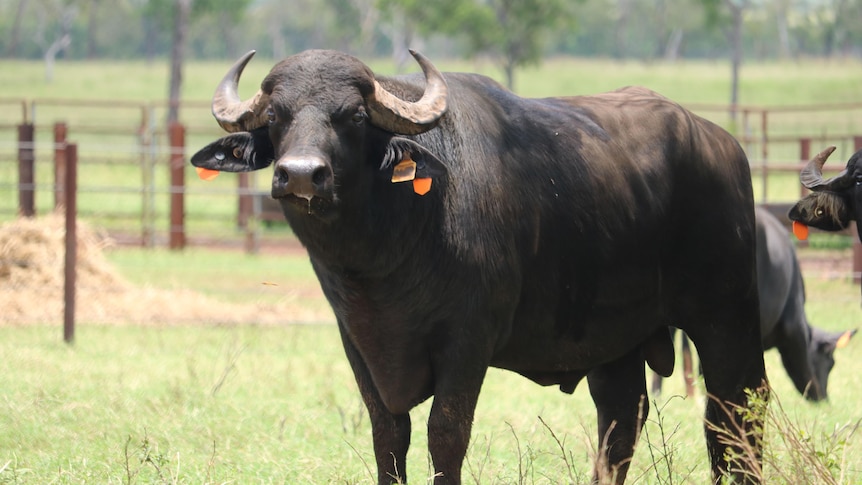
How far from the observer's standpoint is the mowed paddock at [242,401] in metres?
5.97

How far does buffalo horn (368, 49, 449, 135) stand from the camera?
474 cm

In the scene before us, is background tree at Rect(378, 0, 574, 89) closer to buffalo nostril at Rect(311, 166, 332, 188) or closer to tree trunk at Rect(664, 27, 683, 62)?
buffalo nostril at Rect(311, 166, 332, 188)

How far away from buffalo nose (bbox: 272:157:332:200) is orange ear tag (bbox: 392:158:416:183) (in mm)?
372

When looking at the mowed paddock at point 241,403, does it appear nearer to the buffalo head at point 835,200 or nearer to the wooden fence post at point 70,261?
the wooden fence post at point 70,261

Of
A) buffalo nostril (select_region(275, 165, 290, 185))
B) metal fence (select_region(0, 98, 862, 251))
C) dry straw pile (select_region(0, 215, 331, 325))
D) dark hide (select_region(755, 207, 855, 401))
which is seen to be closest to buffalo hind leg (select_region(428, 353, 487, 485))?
buffalo nostril (select_region(275, 165, 290, 185))

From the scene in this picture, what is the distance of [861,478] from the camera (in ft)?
20.0

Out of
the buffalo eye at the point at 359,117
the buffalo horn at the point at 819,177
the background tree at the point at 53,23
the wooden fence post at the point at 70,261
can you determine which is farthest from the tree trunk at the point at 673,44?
the buffalo eye at the point at 359,117

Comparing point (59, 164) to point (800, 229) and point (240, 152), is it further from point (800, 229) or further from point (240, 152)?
point (800, 229)

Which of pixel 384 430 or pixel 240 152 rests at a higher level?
pixel 240 152

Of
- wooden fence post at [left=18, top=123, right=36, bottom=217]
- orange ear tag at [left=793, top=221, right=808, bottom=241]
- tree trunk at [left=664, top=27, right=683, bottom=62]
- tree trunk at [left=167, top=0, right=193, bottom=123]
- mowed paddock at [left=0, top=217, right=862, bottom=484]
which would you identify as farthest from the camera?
tree trunk at [left=664, top=27, right=683, bottom=62]

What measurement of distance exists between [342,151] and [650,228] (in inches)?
71.2

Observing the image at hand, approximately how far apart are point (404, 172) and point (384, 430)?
124 centimetres

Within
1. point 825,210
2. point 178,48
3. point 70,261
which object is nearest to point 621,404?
point 825,210

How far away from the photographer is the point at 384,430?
519 cm
